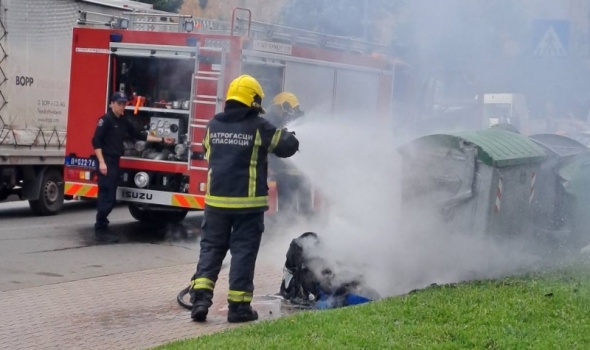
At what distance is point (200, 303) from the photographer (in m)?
7.11

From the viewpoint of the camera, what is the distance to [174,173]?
11383mm

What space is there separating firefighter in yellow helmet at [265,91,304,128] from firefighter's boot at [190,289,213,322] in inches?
144

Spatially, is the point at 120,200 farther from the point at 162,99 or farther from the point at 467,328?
the point at 467,328

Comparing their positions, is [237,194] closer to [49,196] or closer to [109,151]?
[109,151]

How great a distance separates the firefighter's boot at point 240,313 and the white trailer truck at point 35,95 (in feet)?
22.6

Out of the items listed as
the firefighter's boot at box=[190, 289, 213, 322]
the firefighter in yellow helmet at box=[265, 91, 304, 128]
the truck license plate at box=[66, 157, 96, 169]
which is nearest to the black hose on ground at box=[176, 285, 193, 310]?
the firefighter's boot at box=[190, 289, 213, 322]

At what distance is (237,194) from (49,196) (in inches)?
298

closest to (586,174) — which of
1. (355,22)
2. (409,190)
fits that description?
(409,190)

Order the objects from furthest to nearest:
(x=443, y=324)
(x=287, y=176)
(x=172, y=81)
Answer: (x=172, y=81)
(x=287, y=176)
(x=443, y=324)

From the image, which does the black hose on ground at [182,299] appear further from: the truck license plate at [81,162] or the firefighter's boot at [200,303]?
the truck license plate at [81,162]

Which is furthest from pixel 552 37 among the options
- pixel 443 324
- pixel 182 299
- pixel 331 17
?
pixel 443 324

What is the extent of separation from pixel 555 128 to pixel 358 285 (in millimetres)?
9215

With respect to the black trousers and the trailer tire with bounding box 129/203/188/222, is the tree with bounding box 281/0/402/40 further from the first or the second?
the black trousers

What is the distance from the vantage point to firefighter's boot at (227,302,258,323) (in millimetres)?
7078
